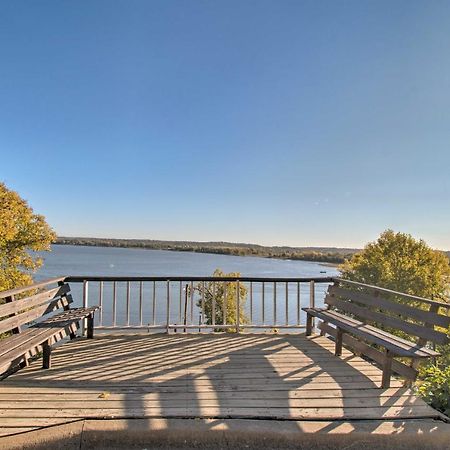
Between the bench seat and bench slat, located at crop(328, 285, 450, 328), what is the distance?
3.63 metres

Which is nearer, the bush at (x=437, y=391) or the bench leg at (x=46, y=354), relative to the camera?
A: the bush at (x=437, y=391)

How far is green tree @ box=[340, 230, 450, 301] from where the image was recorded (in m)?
19.6

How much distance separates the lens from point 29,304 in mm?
3969

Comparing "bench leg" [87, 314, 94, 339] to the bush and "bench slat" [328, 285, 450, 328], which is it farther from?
the bush

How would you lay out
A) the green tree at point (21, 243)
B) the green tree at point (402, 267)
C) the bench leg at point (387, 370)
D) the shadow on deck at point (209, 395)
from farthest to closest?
1. the green tree at point (402, 267)
2. the green tree at point (21, 243)
3. the bench leg at point (387, 370)
4. the shadow on deck at point (209, 395)

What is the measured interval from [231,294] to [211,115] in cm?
1388

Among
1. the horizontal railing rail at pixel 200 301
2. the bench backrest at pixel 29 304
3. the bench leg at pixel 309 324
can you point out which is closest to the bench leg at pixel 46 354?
the bench backrest at pixel 29 304

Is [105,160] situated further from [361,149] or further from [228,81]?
[361,149]

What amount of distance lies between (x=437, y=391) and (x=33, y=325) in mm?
4312

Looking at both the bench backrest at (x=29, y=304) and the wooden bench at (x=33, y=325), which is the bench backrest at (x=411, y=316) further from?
the bench backrest at (x=29, y=304)

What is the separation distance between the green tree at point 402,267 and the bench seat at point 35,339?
1795 cm

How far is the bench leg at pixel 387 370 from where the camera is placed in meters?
3.31

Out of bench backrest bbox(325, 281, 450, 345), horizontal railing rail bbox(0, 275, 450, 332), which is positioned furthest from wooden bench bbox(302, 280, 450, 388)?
horizontal railing rail bbox(0, 275, 450, 332)

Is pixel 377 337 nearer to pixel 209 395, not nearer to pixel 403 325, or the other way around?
pixel 403 325
